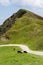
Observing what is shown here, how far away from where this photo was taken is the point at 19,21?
453ft

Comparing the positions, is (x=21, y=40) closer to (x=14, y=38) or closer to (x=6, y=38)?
(x=14, y=38)

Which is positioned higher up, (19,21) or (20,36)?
(19,21)

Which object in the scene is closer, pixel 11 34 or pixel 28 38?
pixel 28 38

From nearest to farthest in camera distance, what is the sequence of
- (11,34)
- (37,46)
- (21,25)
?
(37,46), (11,34), (21,25)

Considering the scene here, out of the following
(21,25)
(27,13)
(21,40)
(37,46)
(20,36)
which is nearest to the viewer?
(37,46)

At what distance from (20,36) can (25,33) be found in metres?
2.65

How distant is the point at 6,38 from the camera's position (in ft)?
398

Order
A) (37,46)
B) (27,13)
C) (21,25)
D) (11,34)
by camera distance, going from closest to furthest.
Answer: (37,46), (11,34), (21,25), (27,13)

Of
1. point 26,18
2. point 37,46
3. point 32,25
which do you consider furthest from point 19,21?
point 37,46

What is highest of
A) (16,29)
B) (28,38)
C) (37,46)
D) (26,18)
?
(26,18)

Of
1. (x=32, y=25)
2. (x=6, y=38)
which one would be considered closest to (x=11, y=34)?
(x=6, y=38)

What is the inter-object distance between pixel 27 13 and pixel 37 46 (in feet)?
261

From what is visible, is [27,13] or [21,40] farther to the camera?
[27,13]

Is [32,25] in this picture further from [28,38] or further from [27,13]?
[27,13]
